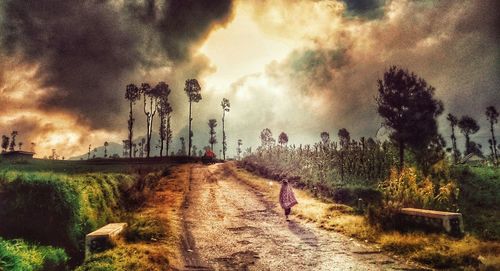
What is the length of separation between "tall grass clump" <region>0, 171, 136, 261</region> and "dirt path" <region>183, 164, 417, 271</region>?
132 inches

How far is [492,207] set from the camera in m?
22.0

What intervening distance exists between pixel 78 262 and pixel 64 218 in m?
1.38

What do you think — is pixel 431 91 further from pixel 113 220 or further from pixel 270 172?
pixel 113 220

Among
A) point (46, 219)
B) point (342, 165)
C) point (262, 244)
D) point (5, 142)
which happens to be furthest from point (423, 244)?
point (5, 142)

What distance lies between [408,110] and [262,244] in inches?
923

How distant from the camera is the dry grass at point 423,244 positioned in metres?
7.84

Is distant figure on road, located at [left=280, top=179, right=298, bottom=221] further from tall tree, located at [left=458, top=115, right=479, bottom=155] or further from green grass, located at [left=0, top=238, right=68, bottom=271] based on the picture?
tall tree, located at [left=458, top=115, right=479, bottom=155]

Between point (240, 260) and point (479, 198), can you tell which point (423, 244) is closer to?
point (240, 260)

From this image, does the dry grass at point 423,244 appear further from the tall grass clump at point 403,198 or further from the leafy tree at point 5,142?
the leafy tree at point 5,142

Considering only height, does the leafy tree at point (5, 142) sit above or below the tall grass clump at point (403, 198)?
above

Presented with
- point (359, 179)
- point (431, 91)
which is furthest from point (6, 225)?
point (431, 91)

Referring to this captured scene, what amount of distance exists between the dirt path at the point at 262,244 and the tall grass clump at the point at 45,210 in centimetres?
336

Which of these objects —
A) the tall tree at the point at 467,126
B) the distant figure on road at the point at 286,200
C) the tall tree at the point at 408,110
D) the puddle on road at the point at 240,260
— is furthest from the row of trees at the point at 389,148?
the tall tree at the point at 467,126

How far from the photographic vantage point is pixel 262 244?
10703 millimetres
